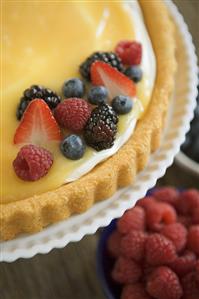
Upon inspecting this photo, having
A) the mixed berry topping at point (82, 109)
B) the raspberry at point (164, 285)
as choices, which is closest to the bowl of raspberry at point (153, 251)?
the raspberry at point (164, 285)

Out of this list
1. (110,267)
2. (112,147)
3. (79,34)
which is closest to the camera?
(112,147)

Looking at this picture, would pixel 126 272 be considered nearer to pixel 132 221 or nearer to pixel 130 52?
pixel 132 221

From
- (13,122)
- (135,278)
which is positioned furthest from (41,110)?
(135,278)

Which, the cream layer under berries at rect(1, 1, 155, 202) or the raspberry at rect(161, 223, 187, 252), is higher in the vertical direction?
the cream layer under berries at rect(1, 1, 155, 202)

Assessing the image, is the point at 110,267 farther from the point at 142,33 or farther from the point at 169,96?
the point at 142,33

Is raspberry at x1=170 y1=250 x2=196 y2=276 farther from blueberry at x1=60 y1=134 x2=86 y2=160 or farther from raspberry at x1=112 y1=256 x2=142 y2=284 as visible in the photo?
blueberry at x1=60 y1=134 x2=86 y2=160

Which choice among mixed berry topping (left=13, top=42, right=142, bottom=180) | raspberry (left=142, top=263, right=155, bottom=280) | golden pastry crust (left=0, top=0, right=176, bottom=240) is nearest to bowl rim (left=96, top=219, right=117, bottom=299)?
raspberry (left=142, top=263, right=155, bottom=280)

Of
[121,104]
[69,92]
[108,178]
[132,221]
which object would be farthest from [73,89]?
[132,221]
